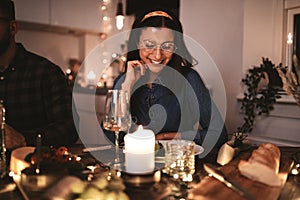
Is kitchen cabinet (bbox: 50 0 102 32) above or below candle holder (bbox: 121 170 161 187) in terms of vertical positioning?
above

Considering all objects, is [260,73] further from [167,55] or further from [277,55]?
[167,55]

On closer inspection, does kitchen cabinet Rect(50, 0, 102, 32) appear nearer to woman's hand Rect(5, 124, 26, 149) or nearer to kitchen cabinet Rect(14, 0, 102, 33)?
kitchen cabinet Rect(14, 0, 102, 33)

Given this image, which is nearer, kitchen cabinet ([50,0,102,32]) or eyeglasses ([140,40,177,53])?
eyeglasses ([140,40,177,53])

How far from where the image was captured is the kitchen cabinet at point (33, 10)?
3.09 m

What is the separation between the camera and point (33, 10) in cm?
318

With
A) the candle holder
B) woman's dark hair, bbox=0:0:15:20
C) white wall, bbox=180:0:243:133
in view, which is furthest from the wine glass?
white wall, bbox=180:0:243:133

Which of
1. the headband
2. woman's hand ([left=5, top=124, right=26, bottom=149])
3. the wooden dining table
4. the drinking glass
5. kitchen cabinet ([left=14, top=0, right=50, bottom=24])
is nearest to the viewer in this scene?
the wooden dining table

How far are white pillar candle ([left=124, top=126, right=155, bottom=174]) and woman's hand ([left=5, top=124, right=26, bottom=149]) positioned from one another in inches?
18.1

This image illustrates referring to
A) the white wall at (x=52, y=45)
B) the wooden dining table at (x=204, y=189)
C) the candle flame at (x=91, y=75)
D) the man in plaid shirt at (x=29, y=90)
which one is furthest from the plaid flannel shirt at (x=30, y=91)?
the candle flame at (x=91, y=75)

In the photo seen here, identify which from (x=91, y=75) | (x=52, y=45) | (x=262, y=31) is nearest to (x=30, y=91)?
(x=262, y=31)

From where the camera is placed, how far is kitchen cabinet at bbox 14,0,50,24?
3.09 meters

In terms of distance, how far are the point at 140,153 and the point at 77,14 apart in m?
3.08

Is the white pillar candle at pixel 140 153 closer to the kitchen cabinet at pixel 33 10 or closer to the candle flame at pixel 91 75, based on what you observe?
the kitchen cabinet at pixel 33 10

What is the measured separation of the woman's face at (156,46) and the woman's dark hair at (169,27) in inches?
1.2
